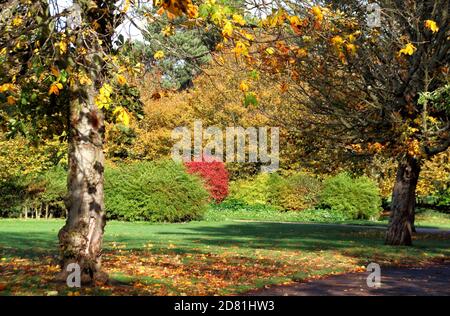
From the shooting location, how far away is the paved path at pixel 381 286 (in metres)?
10.3

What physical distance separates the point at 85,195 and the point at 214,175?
34586 mm

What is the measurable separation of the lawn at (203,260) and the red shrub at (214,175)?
2010 centimetres

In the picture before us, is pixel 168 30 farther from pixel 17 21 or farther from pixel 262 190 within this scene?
pixel 262 190

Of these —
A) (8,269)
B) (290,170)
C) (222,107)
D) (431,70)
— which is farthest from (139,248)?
(222,107)

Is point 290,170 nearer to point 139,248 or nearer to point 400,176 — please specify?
point 400,176

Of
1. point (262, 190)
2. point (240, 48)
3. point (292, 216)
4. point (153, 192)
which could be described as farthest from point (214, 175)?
point (240, 48)

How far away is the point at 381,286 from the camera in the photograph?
36.9 feet

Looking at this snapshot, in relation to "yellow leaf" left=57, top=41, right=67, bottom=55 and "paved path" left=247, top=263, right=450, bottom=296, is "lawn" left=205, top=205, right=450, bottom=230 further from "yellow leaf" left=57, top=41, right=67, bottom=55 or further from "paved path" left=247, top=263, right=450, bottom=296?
"yellow leaf" left=57, top=41, right=67, bottom=55

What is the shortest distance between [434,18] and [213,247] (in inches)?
329

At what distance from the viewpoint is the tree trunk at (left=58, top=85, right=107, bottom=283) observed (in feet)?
31.8

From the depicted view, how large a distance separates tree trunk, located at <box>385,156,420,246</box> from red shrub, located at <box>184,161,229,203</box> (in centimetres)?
2420

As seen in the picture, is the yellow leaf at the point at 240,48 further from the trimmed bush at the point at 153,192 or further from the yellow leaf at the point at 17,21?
the trimmed bush at the point at 153,192

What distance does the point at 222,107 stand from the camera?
1921 inches
